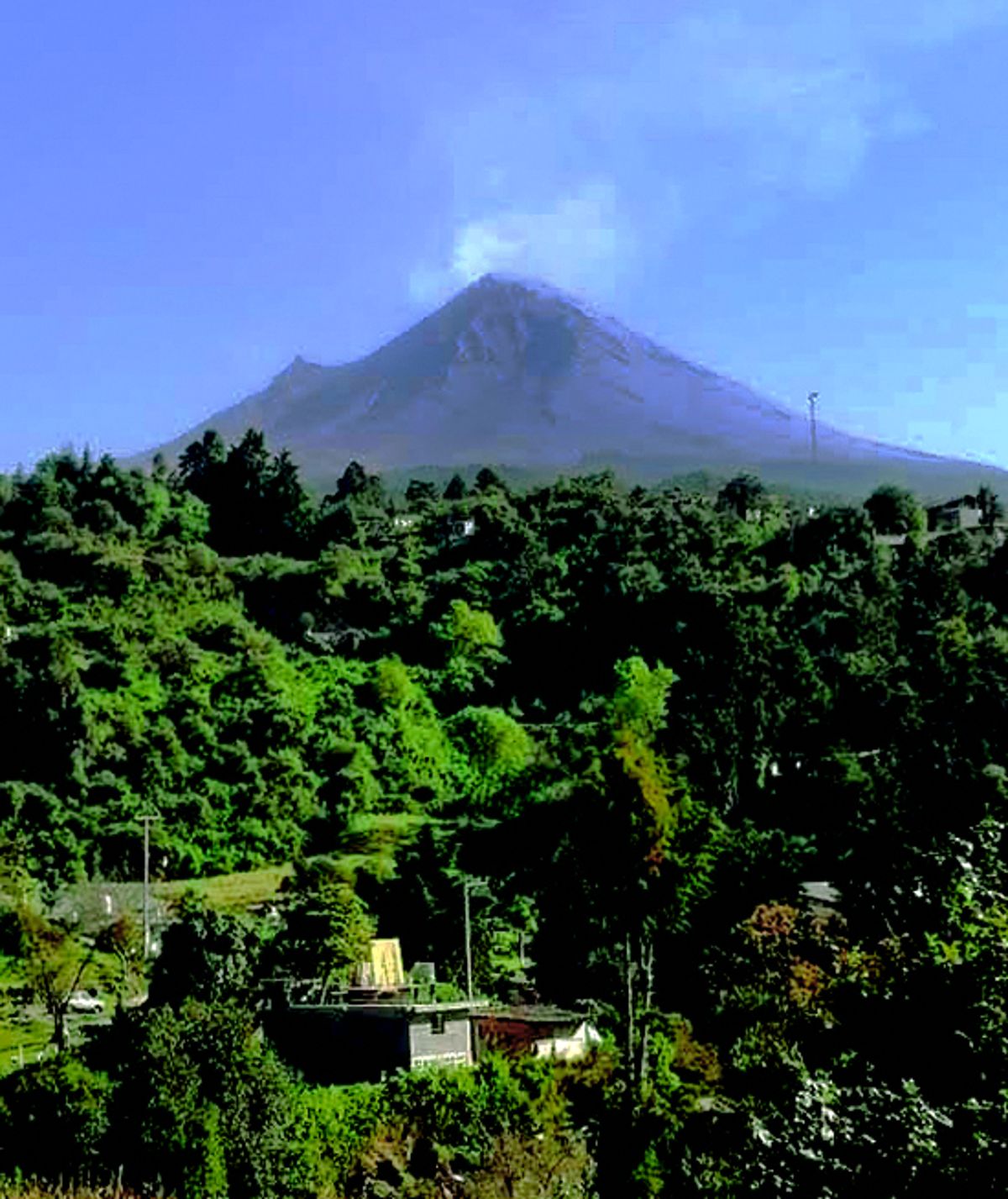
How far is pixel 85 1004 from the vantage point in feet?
76.6

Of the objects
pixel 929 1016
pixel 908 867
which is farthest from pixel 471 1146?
pixel 929 1016

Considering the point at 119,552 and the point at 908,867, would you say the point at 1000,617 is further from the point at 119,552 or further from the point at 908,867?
the point at 908,867

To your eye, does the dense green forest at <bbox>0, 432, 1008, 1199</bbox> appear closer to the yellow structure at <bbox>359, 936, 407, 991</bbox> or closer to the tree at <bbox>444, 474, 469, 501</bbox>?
the yellow structure at <bbox>359, 936, 407, 991</bbox>

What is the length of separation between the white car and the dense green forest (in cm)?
125

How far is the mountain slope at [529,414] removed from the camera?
90250 millimetres

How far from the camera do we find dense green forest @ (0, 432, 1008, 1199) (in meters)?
6.28

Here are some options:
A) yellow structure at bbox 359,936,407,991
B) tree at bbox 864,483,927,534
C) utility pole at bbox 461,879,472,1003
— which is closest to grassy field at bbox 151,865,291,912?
utility pole at bbox 461,879,472,1003

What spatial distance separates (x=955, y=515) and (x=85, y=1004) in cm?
3270

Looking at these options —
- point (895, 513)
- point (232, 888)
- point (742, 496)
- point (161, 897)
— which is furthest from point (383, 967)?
point (742, 496)

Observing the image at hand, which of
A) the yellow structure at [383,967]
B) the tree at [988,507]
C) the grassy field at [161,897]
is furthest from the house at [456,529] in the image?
the yellow structure at [383,967]

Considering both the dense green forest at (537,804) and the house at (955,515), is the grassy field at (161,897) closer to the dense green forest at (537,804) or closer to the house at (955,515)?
the dense green forest at (537,804)

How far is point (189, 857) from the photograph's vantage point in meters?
31.5

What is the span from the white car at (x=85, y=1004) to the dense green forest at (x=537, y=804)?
1.25 metres

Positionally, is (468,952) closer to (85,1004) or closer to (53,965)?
(53,965)
